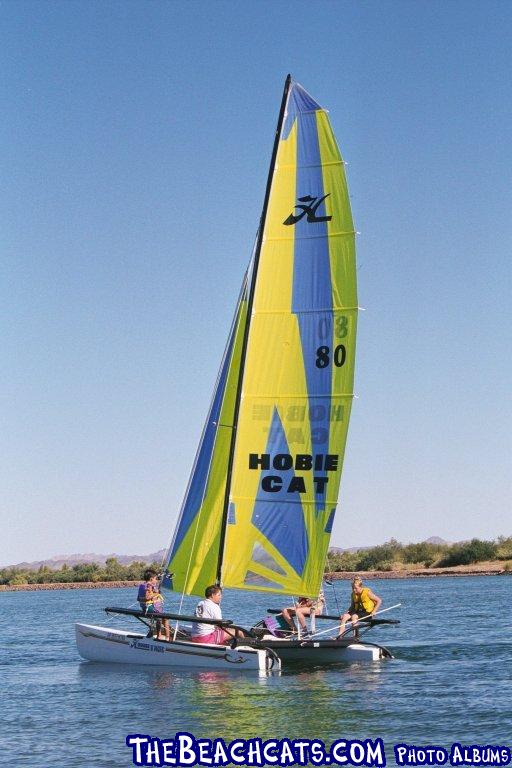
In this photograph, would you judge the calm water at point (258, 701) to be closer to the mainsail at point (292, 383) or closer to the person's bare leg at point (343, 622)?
the person's bare leg at point (343, 622)

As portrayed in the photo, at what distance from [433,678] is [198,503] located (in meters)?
6.58

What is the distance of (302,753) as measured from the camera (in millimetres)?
15273

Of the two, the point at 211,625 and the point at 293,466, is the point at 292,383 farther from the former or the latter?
the point at 211,625

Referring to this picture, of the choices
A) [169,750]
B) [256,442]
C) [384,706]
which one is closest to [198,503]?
[256,442]

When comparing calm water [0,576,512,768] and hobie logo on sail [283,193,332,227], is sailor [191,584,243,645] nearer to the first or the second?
calm water [0,576,512,768]

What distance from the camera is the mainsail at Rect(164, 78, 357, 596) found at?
77.7 feet

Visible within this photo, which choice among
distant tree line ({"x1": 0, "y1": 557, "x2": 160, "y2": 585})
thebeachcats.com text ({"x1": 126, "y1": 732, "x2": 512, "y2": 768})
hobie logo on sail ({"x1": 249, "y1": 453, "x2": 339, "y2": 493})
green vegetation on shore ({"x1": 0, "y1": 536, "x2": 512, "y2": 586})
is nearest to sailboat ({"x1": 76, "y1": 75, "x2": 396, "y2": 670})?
hobie logo on sail ({"x1": 249, "y1": 453, "x2": 339, "y2": 493})

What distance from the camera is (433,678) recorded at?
854 inches

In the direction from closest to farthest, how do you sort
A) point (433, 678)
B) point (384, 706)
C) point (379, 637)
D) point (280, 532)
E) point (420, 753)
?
point (420, 753) → point (384, 706) → point (433, 678) → point (280, 532) → point (379, 637)

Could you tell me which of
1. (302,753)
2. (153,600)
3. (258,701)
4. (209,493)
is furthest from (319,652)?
(302,753)

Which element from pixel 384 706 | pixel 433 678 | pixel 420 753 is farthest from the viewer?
pixel 433 678

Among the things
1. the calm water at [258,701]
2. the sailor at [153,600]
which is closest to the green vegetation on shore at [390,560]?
the calm water at [258,701]

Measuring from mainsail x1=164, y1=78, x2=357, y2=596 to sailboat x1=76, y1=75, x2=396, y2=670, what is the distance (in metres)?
0.02

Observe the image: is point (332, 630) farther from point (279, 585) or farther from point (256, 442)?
point (256, 442)
